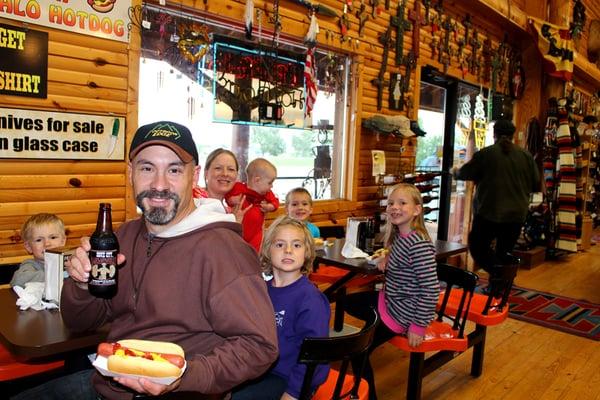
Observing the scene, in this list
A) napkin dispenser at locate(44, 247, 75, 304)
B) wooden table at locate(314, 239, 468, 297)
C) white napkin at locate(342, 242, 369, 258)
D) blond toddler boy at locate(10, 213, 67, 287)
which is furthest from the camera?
white napkin at locate(342, 242, 369, 258)

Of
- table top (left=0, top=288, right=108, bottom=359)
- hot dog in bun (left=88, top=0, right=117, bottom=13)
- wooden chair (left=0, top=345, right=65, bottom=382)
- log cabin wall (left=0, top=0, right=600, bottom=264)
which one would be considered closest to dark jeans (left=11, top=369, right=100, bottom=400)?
table top (left=0, top=288, right=108, bottom=359)

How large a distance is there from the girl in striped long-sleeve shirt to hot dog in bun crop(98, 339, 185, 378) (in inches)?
58.3

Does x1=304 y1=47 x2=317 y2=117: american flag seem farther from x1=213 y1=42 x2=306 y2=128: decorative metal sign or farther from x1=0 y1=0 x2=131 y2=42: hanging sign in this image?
x1=0 y1=0 x2=131 y2=42: hanging sign

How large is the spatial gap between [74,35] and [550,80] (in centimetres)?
735

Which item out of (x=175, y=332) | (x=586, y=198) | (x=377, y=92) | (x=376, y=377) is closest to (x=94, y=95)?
(x=175, y=332)

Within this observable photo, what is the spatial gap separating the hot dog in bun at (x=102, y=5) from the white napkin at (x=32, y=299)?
179 centimetres

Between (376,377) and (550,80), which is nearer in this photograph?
(376,377)

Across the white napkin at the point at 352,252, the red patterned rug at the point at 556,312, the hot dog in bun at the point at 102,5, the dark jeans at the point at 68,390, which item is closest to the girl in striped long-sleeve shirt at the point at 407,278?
the white napkin at the point at 352,252

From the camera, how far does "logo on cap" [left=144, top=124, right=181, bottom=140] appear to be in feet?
5.03

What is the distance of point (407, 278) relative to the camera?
2.68m

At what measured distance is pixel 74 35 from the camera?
2986 millimetres

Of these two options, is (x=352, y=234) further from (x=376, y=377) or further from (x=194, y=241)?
(x=194, y=241)

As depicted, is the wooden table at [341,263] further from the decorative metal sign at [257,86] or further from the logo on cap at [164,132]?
the logo on cap at [164,132]

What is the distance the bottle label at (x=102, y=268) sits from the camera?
152 centimetres
